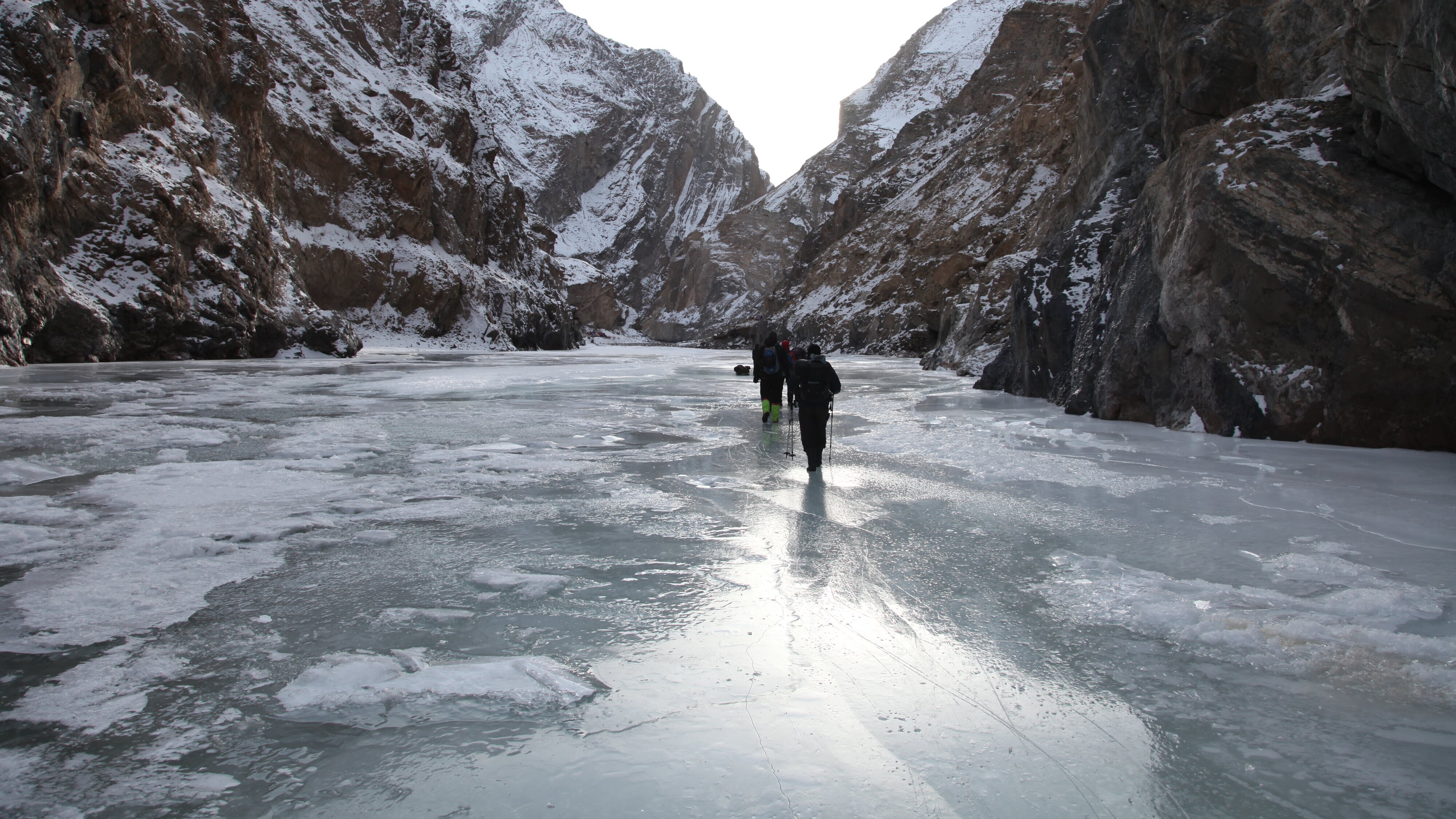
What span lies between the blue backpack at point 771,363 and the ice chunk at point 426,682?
843 cm

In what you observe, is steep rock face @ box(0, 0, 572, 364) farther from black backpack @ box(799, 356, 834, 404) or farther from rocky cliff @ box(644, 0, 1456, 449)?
rocky cliff @ box(644, 0, 1456, 449)

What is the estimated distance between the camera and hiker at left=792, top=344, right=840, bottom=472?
7.70 metres

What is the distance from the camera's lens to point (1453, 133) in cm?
752

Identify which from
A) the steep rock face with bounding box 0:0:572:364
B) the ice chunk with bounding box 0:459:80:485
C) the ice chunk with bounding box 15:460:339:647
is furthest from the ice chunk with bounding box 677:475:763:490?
the steep rock face with bounding box 0:0:572:364

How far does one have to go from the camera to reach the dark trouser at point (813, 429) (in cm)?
769

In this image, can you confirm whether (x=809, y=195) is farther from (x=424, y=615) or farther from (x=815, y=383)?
(x=424, y=615)

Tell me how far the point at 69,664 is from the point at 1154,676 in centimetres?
→ 424

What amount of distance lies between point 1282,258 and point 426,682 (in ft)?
34.8

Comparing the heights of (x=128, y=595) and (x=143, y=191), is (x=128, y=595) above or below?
below

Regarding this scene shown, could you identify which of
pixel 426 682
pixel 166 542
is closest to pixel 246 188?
pixel 166 542

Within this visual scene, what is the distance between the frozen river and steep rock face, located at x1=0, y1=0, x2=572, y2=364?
70.1ft

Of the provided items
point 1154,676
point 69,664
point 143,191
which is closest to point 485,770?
point 69,664

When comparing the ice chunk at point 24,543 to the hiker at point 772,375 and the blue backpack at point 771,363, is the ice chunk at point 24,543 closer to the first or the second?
the hiker at point 772,375

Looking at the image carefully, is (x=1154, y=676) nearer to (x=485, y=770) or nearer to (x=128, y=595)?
(x=485, y=770)
